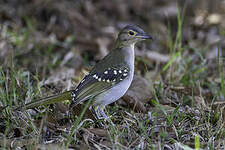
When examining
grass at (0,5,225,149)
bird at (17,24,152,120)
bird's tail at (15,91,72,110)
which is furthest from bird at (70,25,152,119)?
grass at (0,5,225,149)

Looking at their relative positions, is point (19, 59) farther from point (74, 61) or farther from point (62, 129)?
point (62, 129)

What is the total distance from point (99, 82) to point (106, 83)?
0.10 meters

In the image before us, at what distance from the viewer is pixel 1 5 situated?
9.46 meters

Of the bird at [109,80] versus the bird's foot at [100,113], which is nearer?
the bird's foot at [100,113]

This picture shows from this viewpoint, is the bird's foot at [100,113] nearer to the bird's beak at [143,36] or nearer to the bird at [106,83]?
the bird at [106,83]

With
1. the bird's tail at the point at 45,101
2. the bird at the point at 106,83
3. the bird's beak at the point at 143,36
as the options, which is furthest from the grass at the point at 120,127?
the bird's beak at the point at 143,36

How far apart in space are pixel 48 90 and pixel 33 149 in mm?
1994

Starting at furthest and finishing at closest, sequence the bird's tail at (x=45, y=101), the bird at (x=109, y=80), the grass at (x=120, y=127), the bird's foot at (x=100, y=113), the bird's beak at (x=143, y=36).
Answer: the bird's beak at (x=143, y=36)
the bird at (x=109, y=80)
the bird's foot at (x=100, y=113)
the bird's tail at (x=45, y=101)
the grass at (x=120, y=127)

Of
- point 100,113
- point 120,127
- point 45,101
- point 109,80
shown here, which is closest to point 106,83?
point 109,80

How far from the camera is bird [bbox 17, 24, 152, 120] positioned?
5.08 m

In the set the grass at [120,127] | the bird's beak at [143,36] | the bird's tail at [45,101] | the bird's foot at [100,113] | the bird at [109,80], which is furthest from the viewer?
the bird's beak at [143,36]

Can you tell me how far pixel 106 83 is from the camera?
532 cm

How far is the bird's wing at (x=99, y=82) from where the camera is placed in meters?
5.12

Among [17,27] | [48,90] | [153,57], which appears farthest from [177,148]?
[17,27]
